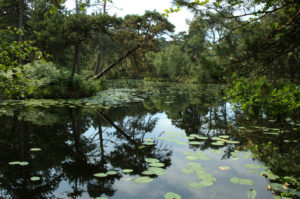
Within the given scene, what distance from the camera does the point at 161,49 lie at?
38.0 feet

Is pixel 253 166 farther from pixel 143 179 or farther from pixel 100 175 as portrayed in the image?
pixel 100 175

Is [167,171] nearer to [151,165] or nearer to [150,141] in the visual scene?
[151,165]

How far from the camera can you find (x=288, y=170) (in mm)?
3029

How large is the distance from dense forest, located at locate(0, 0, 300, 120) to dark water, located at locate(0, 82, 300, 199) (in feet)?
2.76

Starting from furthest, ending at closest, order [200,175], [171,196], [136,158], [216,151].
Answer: [216,151], [136,158], [200,175], [171,196]

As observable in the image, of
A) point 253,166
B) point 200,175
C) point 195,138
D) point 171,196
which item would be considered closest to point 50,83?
point 195,138

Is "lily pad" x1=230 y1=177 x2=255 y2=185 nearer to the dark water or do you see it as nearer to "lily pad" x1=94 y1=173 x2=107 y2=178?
the dark water

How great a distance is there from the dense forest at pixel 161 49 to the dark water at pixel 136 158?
2.76 ft

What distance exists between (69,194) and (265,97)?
125 inches

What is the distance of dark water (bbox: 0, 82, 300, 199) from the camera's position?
2.47 metres

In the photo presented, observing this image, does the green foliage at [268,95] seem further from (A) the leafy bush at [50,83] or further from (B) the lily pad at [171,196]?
(A) the leafy bush at [50,83]

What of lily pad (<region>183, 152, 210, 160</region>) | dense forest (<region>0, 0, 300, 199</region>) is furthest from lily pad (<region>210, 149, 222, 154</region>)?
lily pad (<region>183, 152, 210, 160</region>)

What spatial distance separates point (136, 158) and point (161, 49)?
9122 millimetres

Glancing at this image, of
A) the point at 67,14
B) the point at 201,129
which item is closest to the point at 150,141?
the point at 201,129
